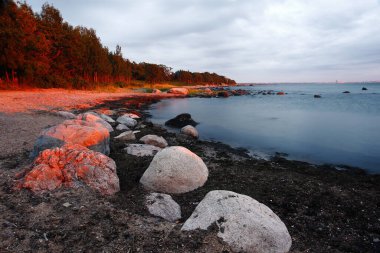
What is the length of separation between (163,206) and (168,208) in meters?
0.14

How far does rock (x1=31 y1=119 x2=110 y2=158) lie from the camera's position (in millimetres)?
8664

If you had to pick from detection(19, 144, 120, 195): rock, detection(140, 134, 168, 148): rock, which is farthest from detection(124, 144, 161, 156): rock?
detection(19, 144, 120, 195): rock

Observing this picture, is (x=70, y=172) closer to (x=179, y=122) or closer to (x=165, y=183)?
(x=165, y=183)

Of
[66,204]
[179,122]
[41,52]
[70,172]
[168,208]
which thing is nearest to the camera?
[66,204]

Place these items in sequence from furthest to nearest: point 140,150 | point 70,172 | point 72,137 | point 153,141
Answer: point 153,141
point 140,150
point 72,137
point 70,172

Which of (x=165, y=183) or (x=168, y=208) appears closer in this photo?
(x=168, y=208)

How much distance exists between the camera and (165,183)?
294 inches

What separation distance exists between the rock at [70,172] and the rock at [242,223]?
2.65 metres

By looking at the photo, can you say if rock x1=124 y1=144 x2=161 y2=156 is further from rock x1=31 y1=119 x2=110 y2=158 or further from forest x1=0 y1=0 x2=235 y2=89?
forest x1=0 y1=0 x2=235 y2=89

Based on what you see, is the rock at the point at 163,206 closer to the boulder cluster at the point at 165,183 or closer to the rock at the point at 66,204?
the boulder cluster at the point at 165,183

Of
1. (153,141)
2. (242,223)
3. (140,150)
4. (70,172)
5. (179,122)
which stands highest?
(70,172)

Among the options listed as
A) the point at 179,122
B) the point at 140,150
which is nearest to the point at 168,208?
the point at 140,150

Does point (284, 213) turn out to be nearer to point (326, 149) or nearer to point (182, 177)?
point (182, 177)

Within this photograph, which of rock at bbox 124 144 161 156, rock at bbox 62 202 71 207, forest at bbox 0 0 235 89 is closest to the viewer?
rock at bbox 62 202 71 207
